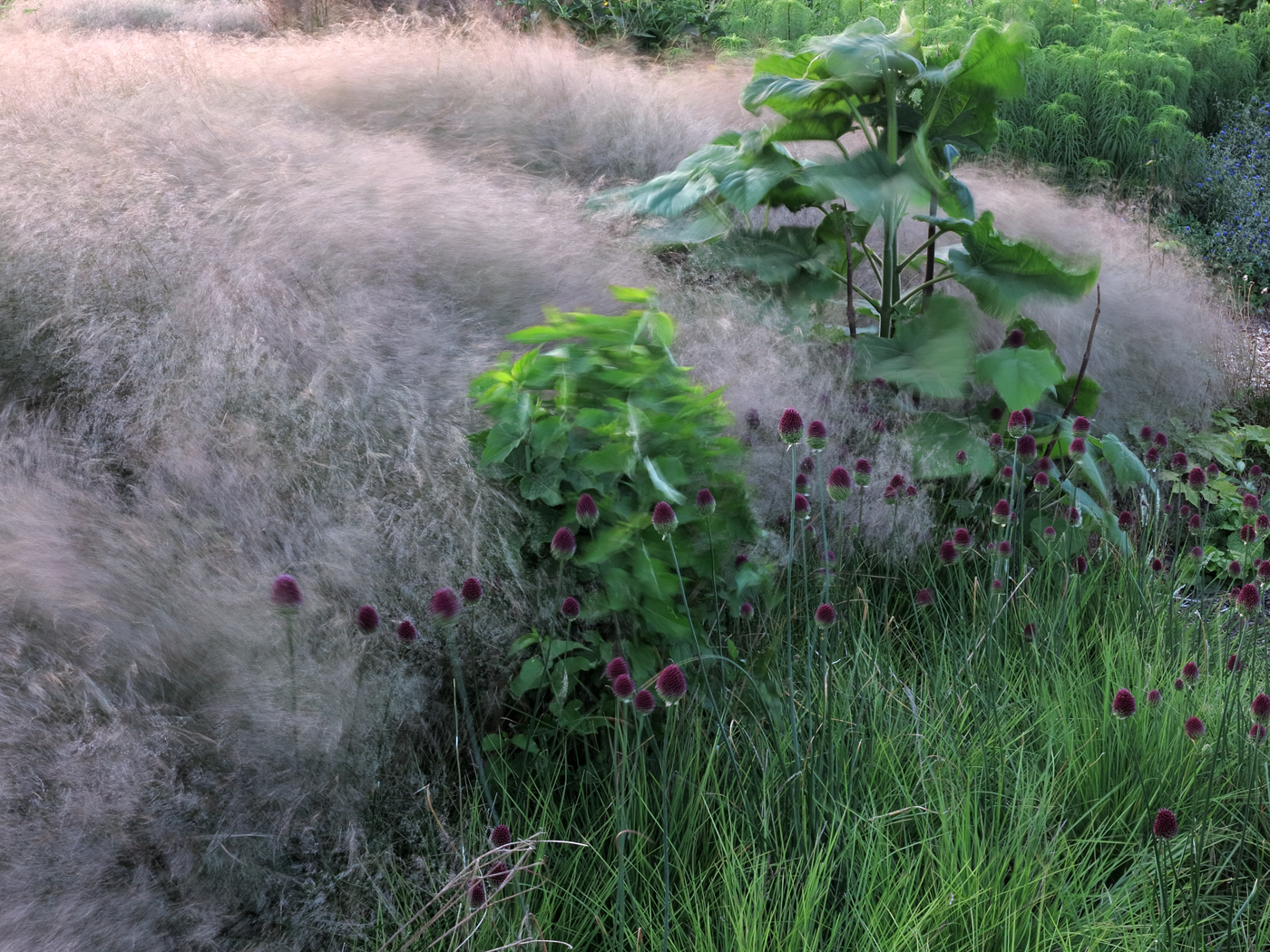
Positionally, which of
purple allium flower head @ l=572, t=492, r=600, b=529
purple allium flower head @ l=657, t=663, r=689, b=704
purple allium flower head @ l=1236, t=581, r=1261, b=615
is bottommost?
purple allium flower head @ l=1236, t=581, r=1261, b=615

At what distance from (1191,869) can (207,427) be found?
1767 millimetres

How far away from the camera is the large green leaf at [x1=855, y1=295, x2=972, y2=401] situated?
2342 mm

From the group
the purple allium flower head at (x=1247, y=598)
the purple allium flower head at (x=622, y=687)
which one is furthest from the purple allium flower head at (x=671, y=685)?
the purple allium flower head at (x=1247, y=598)

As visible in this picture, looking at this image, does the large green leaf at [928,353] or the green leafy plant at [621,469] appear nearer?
the green leafy plant at [621,469]

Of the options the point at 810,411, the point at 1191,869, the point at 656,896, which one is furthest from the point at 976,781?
the point at 810,411

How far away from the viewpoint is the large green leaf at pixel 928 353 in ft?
7.68

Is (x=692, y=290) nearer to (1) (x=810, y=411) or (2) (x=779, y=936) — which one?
(1) (x=810, y=411)

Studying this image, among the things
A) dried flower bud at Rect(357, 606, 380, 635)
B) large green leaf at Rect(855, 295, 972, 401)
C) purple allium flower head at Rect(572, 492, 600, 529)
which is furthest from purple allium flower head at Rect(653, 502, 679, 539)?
large green leaf at Rect(855, 295, 972, 401)

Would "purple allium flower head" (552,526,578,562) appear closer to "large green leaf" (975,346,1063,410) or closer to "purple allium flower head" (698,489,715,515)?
"purple allium flower head" (698,489,715,515)

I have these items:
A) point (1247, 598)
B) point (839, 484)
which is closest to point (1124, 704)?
point (1247, 598)

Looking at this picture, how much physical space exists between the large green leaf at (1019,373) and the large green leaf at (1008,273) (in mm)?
138

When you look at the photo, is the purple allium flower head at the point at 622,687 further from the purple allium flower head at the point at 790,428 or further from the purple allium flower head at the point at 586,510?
the purple allium flower head at the point at 790,428

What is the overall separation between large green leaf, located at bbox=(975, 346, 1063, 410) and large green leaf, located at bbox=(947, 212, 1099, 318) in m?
0.14

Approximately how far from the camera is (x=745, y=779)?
5.03 feet
